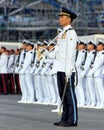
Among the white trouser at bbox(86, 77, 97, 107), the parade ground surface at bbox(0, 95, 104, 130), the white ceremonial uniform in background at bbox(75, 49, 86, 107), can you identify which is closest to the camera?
the parade ground surface at bbox(0, 95, 104, 130)

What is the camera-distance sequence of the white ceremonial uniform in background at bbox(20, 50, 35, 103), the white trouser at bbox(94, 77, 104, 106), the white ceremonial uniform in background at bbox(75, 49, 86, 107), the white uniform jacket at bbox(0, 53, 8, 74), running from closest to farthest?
1. the white trouser at bbox(94, 77, 104, 106)
2. the white ceremonial uniform in background at bbox(75, 49, 86, 107)
3. the white ceremonial uniform in background at bbox(20, 50, 35, 103)
4. the white uniform jacket at bbox(0, 53, 8, 74)

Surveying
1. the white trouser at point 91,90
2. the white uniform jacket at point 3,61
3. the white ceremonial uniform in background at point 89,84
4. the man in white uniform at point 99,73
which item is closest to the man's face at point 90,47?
the white ceremonial uniform in background at point 89,84

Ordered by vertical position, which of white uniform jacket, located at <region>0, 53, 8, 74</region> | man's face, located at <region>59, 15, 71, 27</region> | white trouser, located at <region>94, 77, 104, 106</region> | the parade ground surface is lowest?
the parade ground surface

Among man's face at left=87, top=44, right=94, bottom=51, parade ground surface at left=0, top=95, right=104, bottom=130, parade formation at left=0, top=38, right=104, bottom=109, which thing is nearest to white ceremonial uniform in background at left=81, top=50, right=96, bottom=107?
parade formation at left=0, top=38, right=104, bottom=109

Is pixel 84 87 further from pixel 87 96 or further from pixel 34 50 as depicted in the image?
pixel 34 50

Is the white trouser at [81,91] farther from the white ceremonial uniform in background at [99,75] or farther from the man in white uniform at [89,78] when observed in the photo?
the white ceremonial uniform in background at [99,75]

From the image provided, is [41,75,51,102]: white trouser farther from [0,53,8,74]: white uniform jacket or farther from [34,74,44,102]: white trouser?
[0,53,8,74]: white uniform jacket

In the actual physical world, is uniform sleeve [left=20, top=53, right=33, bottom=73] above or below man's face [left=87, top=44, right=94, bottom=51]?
below

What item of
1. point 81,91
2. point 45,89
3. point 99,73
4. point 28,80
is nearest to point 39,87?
point 45,89

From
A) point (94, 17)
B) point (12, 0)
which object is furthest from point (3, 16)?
point (94, 17)

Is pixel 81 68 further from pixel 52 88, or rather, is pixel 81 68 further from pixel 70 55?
pixel 70 55

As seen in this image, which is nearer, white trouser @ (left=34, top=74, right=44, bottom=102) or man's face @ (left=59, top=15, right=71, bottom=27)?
man's face @ (left=59, top=15, right=71, bottom=27)

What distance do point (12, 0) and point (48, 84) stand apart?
21.0 m

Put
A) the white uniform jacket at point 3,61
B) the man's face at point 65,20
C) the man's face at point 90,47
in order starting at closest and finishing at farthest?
the man's face at point 65,20 < the man's face at point 90,47 < the white uniform jacket at point 3,61
